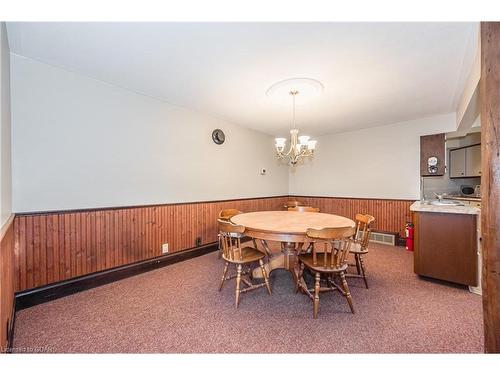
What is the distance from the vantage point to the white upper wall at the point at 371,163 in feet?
13.5

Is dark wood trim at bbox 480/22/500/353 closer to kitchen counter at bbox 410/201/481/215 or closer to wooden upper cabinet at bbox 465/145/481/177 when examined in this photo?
kitchen counter at bbox 410/201/481/215

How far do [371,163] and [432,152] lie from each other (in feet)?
3.28

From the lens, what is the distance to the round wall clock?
389 cm

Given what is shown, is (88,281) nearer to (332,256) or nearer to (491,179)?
(332,256)

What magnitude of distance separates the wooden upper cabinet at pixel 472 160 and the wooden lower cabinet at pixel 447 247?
102 inches

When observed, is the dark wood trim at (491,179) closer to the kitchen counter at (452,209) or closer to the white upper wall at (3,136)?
the kitchen counter at (452,209)

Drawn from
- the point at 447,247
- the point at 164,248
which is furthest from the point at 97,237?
the point at 447,247

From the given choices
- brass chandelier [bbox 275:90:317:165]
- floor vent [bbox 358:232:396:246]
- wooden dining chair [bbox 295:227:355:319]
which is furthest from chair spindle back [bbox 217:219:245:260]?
floor vent [bbox 358:232:396:246]

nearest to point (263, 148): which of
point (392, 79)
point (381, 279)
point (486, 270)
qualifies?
point (392, 79)

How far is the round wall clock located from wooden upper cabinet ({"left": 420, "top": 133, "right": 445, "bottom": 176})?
367 centimetres

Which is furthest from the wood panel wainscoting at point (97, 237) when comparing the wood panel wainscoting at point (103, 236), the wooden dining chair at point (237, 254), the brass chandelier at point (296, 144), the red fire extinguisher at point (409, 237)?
the red fire extinguisher at point (409, 237)

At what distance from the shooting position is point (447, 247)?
2.50 meters

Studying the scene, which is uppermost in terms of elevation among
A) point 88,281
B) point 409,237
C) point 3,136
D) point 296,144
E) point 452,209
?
point 296,144
